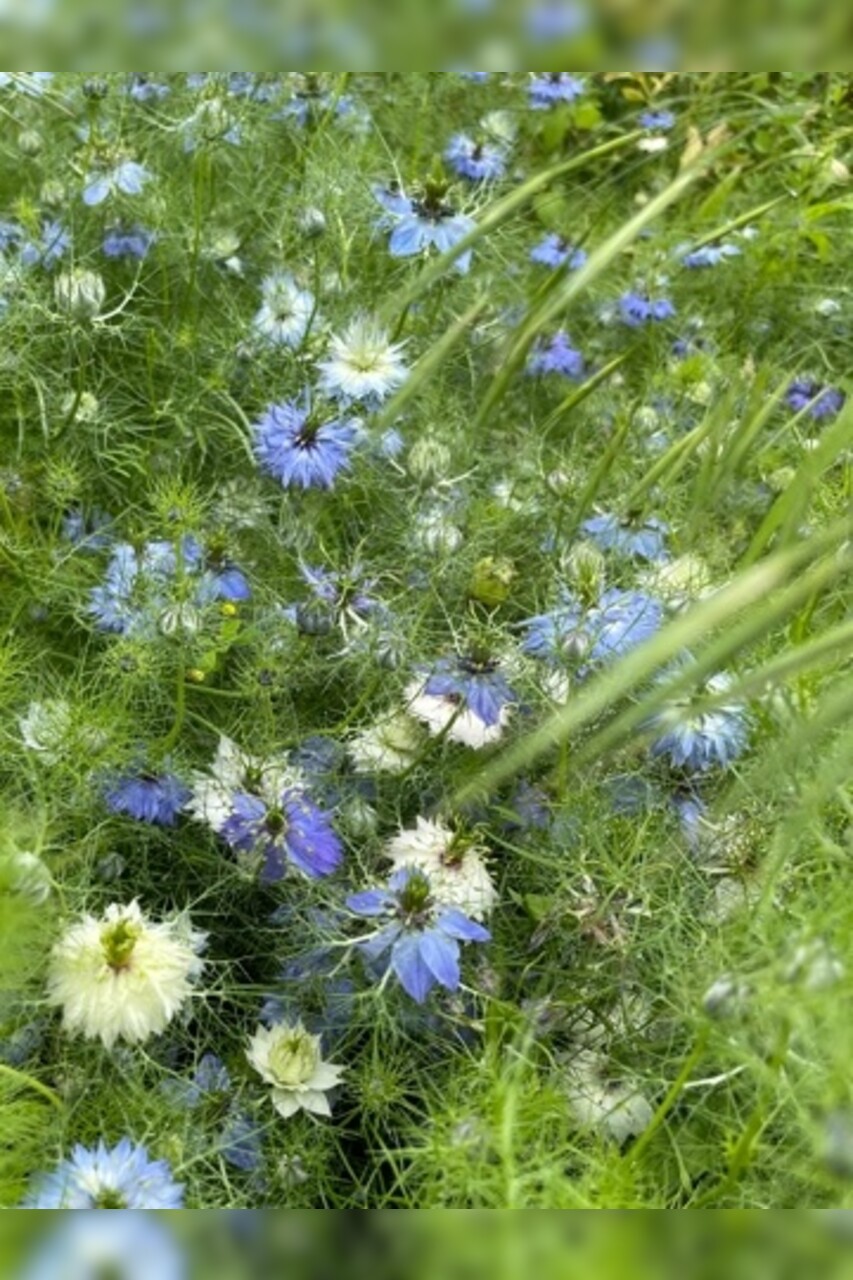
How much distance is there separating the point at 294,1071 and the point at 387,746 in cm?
22

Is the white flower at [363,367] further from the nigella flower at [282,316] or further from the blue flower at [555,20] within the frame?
the blue flower at [555,20]

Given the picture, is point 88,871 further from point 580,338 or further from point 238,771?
point 580,338

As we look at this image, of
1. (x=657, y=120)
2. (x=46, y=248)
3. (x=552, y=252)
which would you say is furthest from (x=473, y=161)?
(x=46, y=248)

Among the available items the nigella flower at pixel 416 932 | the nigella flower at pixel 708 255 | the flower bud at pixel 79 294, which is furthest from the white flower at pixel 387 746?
the nigella flower at pixel 708 255

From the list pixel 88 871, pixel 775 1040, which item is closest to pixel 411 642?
pixel 88 871

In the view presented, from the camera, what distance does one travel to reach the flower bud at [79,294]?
3.48 ft

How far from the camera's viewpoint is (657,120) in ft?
5.49

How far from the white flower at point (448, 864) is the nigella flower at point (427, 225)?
0.49 meters

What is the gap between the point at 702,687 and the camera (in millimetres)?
939

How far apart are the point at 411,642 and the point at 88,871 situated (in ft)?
0.85

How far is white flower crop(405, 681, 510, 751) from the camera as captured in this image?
0.94 meters

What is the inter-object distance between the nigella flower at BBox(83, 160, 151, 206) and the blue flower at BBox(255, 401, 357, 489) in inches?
11.5

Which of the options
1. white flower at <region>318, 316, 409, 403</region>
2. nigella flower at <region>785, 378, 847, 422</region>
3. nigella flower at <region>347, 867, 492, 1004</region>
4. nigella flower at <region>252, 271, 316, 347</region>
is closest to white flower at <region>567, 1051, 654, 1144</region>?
nigella flower at <region>347, 867, 492, 1004</region>

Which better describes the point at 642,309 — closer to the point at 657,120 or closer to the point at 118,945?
the point at 657,120
